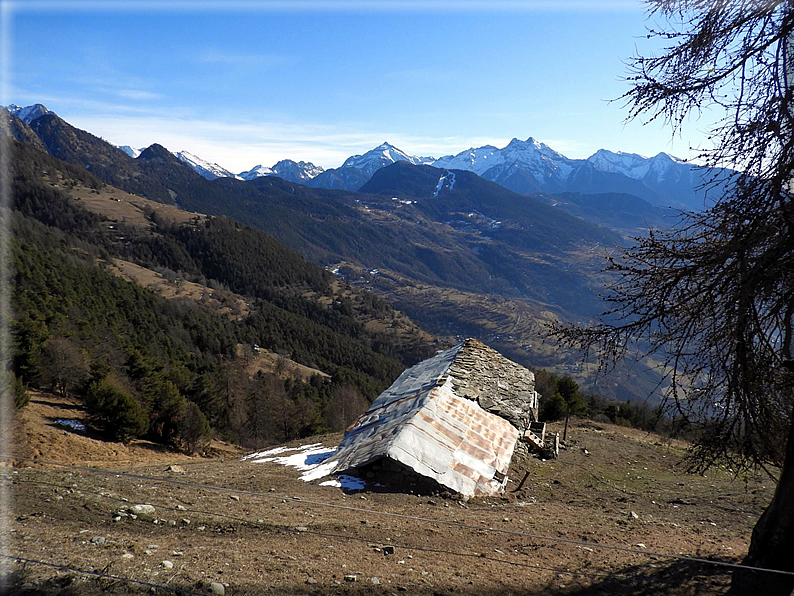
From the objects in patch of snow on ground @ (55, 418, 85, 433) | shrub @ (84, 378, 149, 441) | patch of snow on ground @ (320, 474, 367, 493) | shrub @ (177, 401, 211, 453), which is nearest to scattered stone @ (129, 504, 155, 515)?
patch of snow on ground @ (320, 474, 367, 493)

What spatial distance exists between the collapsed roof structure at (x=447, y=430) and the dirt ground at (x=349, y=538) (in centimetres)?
74

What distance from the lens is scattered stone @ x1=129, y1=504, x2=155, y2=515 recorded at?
679 centimetres

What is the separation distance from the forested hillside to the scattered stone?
13.8m

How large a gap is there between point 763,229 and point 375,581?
540 centimetres

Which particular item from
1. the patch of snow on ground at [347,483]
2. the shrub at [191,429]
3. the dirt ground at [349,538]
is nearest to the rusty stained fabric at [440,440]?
the patch of snow on ground at [347,483]

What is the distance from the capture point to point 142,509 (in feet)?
22.8

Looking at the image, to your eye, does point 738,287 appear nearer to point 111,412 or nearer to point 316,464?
point 316,464

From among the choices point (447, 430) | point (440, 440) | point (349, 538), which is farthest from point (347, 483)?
point (349, 538)

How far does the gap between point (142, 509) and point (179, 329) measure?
6516cm

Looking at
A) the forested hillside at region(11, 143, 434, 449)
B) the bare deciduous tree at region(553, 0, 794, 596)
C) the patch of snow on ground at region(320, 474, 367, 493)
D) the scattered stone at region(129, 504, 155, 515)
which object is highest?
the bare deciduous tree at region(553, 0, 794, 596)

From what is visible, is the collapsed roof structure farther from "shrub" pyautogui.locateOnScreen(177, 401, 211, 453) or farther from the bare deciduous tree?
A: "shrub" pyautogui.locateOnScreen(177, 401, 211, 453)

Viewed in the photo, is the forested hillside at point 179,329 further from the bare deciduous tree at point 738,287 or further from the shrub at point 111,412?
the bare deciduous tree at point 738,287

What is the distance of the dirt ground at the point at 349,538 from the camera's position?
16.2 ft

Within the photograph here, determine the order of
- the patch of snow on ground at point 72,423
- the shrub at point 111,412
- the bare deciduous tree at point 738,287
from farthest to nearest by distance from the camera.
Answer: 1. the shrub at point 111,412
2. the patch of snow on ground at point 72,423
3. the bare deciduous tree at point 738,287
